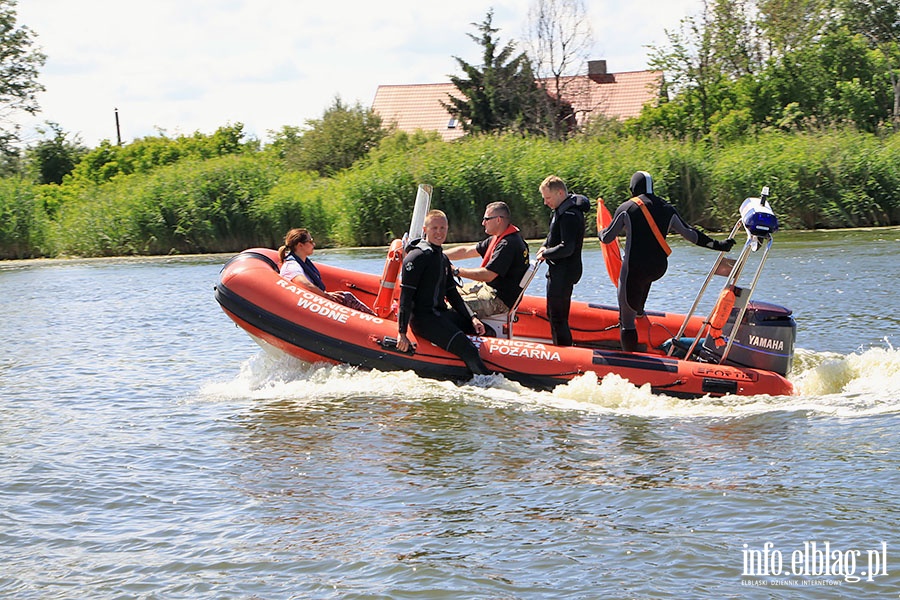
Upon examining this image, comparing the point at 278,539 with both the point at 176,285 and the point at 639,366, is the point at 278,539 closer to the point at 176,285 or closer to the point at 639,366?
the point at 639,366

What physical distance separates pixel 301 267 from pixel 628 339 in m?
2.41

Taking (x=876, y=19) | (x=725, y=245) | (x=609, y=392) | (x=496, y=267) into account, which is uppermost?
(x=876, y=19)

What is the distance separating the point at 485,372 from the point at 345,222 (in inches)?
568

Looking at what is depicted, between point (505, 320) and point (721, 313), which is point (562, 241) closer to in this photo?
point (505, 320)

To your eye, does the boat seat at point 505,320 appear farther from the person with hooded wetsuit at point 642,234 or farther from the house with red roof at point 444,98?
the house with red roof at point 444,98

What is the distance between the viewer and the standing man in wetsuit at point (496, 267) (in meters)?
7.32

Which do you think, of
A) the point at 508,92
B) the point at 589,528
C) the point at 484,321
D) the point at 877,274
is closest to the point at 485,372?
the point at 484,321

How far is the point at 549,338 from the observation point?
828cm

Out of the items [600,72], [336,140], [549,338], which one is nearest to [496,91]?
[336,140]

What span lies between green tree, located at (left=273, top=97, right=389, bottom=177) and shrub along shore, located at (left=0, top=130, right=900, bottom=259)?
12.0 metres

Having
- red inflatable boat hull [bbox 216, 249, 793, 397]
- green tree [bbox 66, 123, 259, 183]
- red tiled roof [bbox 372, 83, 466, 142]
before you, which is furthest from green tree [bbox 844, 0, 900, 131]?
red inflatable boat hull [bbox 216, 249, 793, 397]

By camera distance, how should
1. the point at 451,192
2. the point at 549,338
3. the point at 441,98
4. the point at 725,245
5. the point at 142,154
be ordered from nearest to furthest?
the point at 725,245
the point at 549,338
the point at 451,192
the point at 142,154
the point at 441,98

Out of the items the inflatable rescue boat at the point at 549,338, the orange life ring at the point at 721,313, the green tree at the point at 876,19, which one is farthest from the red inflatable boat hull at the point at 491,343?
the green tree at the point at 876,19

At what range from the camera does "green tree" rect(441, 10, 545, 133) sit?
115 feet
